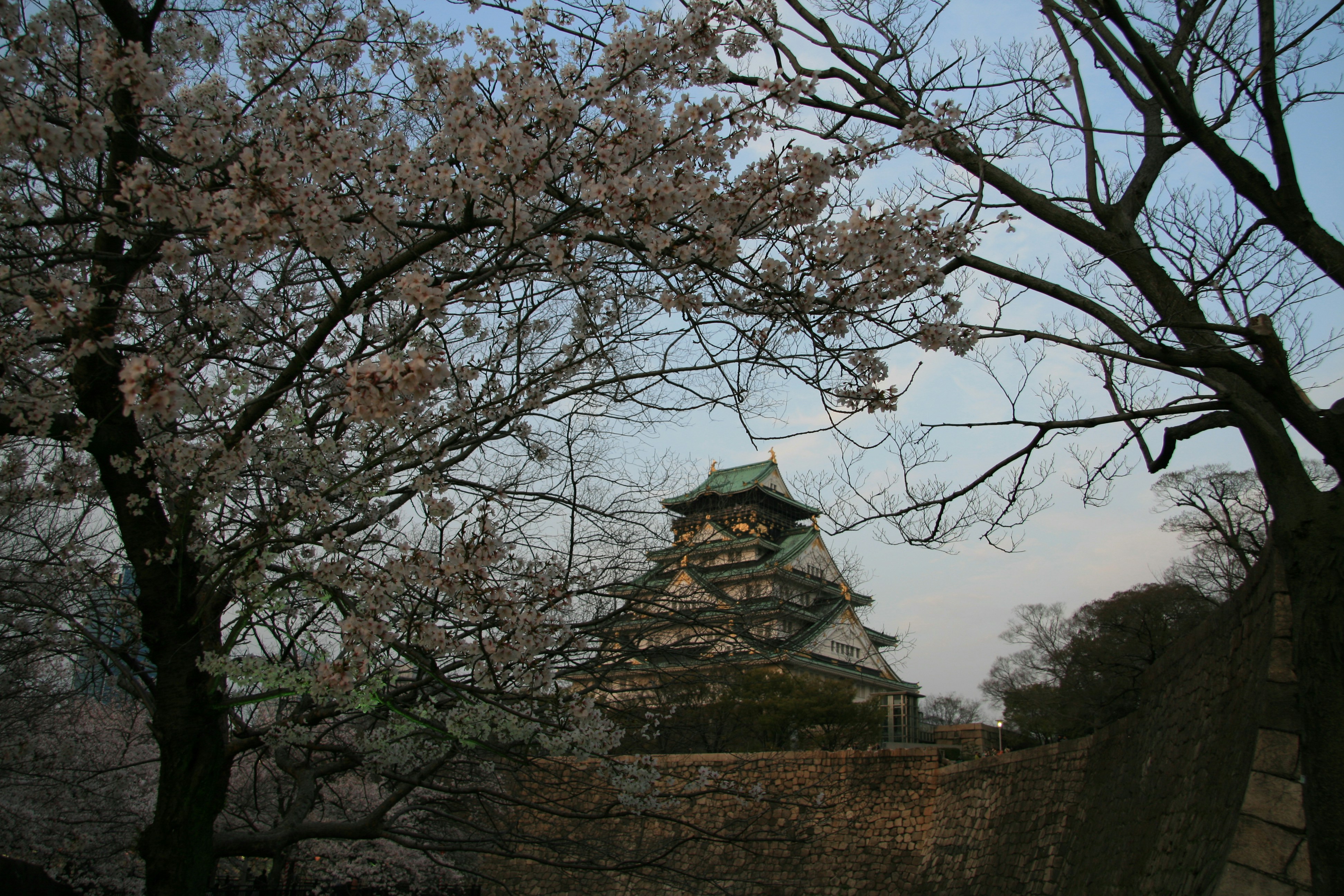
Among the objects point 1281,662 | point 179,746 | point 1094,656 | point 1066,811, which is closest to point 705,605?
point 179,746

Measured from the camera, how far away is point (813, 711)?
53.8ft

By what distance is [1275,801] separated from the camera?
3805 millimetres

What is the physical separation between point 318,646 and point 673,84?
331 cm

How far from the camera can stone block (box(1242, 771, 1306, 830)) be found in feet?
12.3

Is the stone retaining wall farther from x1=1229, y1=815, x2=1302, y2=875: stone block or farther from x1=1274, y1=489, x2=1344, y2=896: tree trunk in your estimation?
x1=1274, y1=489, x2=1344, y2=896: tree trunk

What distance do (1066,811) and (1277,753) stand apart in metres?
4.83

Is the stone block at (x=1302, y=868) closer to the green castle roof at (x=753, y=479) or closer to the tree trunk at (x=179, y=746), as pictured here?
the tree trunk at (x=179, y=746)

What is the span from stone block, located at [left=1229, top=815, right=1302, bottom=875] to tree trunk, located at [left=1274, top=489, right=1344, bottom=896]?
0.10 m

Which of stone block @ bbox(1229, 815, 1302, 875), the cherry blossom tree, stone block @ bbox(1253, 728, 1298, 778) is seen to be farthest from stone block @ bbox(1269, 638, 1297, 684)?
the cherry blossom tree

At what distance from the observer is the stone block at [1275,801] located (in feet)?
12.3

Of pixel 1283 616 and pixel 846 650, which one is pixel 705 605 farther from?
pixel 846 650

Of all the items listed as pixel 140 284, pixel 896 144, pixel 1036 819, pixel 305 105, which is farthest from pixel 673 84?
pixel 1036 819

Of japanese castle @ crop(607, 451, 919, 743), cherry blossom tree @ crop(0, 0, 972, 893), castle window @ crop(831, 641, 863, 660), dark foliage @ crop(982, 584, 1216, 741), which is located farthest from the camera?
castle window @ crop(831, 641, 863, 660)

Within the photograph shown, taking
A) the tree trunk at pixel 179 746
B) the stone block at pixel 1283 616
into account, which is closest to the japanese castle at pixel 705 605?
the tree trunk at pixel 179 746
